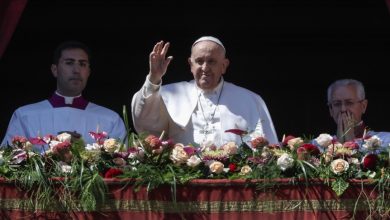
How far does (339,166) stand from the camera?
18.6 feet

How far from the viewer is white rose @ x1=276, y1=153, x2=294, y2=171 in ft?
18.7

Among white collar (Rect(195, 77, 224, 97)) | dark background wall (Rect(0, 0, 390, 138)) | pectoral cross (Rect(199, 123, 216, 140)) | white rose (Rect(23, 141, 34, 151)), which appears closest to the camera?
white rose (Rect(23, 141, 34, 151))

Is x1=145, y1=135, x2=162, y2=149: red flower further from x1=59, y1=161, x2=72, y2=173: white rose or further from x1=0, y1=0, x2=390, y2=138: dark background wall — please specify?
x1=0, y1=0, x2=390, y2=138: dark background wall

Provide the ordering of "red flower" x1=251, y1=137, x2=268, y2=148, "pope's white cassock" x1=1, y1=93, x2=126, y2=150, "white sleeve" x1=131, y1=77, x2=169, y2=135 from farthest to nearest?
"pope's white cassock" x1=1, y1=93, x2=126, y2=150
"white sleeve" x1=131, y1=77, x2=169, y2=135
"red flower" x1=251, y1=137, x2=268, y2=148

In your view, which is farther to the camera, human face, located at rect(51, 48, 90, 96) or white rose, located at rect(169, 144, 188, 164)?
human face, located at rect(51, 48, 90, 96)

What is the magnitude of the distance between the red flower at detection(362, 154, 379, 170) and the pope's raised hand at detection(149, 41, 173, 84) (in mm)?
1348

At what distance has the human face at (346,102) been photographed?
25.0ft

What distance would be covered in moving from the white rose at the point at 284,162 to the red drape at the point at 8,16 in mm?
2797

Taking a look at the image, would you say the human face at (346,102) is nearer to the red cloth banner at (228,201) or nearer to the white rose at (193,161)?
the red cloth banner at (228,201)

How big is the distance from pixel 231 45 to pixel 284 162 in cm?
364

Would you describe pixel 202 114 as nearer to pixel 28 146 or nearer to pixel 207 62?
pixel 207 62

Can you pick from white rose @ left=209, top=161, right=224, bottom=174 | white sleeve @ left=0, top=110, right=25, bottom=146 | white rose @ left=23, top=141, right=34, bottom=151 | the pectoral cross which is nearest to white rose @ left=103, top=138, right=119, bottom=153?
white rose @ left=23, top=141, right=34, bottom=151

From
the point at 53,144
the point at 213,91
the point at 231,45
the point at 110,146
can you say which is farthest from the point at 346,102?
the point at 53,144

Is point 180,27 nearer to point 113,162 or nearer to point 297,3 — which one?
point 297,3
